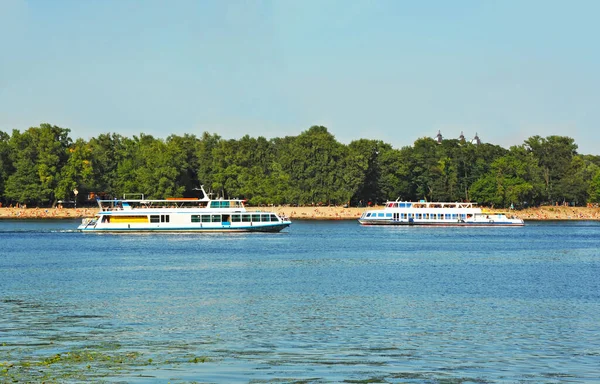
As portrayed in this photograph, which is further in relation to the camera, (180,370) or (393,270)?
(393,270)

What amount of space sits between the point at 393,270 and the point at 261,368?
45122 millimetres

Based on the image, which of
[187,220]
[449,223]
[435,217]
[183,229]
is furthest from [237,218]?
[449,223]

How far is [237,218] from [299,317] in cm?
8890

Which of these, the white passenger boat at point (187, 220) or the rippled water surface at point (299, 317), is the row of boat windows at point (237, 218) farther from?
the rippled water surface at point (299, 317)

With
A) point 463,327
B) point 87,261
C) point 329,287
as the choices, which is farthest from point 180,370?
point 87,261

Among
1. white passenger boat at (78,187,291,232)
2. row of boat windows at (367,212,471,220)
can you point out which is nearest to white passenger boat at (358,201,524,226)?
row of boat windows at (367,212,471,220)

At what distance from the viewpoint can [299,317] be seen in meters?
47.6

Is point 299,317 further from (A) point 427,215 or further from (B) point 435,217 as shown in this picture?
(B) point 435,217

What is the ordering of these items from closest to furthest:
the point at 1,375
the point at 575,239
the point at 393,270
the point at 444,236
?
1. the point at 1,375
2. the point at 393,270
3. the point at 575,239
4. the point at 444,236

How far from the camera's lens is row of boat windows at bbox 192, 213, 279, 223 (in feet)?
442

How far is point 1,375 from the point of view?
31.6 meters

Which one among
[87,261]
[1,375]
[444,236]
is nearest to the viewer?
[1,375]

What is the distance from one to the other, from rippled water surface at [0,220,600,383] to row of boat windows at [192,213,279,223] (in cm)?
3769

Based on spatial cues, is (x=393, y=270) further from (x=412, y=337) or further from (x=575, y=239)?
(x=575, y=239)
